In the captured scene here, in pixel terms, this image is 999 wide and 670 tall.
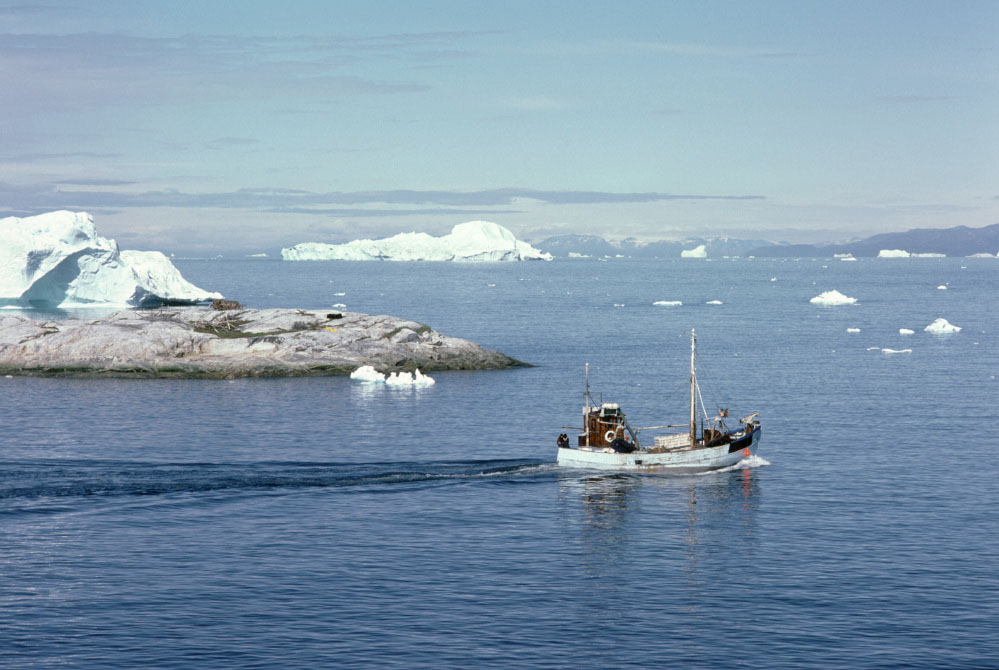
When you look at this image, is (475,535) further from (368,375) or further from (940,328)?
(940,328)

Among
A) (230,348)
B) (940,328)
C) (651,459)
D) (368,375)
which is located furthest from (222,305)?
(940,328)

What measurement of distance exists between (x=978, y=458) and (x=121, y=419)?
182 ft

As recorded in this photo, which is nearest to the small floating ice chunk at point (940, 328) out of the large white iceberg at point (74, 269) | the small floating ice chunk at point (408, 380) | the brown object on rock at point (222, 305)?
the small floating ice chunk at point (408, 380)

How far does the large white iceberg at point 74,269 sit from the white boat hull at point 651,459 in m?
111

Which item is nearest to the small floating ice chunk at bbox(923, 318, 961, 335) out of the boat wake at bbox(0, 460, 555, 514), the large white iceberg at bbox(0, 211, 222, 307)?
the boat wake at bbox(0, 460, 555, 514)

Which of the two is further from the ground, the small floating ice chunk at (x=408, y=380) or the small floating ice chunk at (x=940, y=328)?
the small floating ice chunk at (x=940, y=328)

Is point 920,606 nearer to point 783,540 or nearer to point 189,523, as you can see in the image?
point 783,540

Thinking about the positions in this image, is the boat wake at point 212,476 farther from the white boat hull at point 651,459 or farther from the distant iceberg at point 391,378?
the distant iceberg at point 391,378

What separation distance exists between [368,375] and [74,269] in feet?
267

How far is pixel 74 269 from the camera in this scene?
15538cm

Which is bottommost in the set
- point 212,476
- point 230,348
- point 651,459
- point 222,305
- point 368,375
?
point 212,476

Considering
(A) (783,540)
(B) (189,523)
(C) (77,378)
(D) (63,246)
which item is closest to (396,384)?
(C) (77,378)

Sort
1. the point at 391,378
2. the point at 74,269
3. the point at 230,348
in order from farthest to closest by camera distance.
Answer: the point at 74,269 < the point at 230,348 < the point at 391,378

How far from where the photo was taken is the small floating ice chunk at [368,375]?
93250 millimetres
